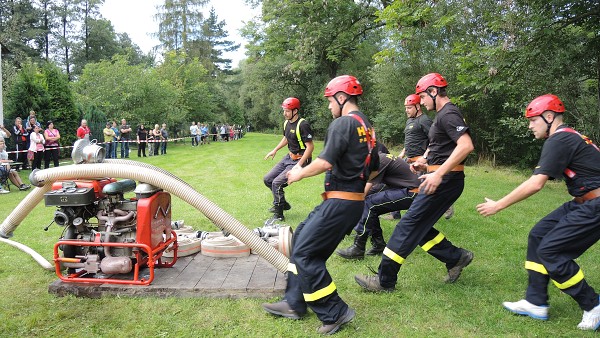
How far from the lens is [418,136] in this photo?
8617 millimetres

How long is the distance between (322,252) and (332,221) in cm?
32

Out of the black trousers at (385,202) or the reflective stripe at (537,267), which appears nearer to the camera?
the reflective stripe at (537,267)

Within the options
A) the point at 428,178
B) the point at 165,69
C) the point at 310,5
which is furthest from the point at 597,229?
the point at 165,69

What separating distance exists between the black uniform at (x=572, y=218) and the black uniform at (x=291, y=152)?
438 centimetres

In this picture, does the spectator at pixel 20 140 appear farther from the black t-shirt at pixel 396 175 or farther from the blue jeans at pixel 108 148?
the black t-shirt at pixel 396 175

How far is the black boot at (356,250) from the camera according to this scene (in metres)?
6.18

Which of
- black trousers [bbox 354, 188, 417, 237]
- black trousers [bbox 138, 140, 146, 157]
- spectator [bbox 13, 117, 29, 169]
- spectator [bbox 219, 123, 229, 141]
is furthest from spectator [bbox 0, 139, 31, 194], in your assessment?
spectator [bbox 219, 123, 229, 141]

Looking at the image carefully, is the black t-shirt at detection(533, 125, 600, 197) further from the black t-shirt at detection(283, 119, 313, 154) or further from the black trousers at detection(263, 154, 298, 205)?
the black trousers at detection(263, 154, 298, 205)

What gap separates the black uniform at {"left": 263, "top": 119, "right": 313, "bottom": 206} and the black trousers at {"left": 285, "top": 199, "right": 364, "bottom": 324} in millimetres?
3850

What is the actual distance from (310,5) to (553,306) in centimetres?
1812

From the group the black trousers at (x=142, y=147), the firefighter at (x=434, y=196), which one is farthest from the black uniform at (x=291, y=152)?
the black trousers at (x=142, y=147)

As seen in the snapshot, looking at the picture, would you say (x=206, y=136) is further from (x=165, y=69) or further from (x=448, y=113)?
(x=448, y=113)

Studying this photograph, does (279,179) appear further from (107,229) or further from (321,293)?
(321,293)

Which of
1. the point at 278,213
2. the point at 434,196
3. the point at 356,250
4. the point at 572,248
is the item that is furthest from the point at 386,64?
the point at 572,248
